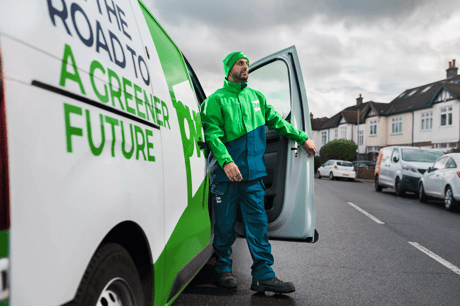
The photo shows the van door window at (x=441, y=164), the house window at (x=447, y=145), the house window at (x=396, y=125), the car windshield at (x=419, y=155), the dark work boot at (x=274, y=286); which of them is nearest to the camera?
the dark work boot at (x=274, y=286)

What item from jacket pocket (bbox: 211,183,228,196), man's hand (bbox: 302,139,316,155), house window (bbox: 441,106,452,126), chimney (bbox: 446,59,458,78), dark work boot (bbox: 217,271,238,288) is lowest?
dark work boot (bbox: 217,271,238,288)

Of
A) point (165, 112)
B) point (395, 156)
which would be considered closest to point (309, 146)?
point (165, 112)

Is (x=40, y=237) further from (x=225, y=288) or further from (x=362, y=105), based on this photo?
(x=362, y=105)

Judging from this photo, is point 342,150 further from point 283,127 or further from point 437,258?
point 283,127

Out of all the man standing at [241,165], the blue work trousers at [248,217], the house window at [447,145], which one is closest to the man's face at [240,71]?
the man standing at [241,165]

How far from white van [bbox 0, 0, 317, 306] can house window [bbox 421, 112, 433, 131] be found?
39944 mm

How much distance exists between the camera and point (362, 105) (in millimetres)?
63000

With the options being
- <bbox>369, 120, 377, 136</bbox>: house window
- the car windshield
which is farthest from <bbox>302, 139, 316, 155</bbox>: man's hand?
<bbox>369, 120, 377, 136</bbox>: house window

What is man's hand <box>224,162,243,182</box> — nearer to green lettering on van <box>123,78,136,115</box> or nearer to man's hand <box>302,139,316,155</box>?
man's hand <box>302,139,316,155</box>

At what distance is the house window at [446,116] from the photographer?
115 ft

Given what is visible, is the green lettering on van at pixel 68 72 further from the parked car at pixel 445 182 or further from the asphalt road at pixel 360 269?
the parked car at pixel 445 182

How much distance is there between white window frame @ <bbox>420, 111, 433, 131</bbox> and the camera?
38031 millimetres

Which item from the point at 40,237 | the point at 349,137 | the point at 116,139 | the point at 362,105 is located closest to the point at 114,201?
the point at 116,139

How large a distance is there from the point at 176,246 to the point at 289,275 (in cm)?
212
